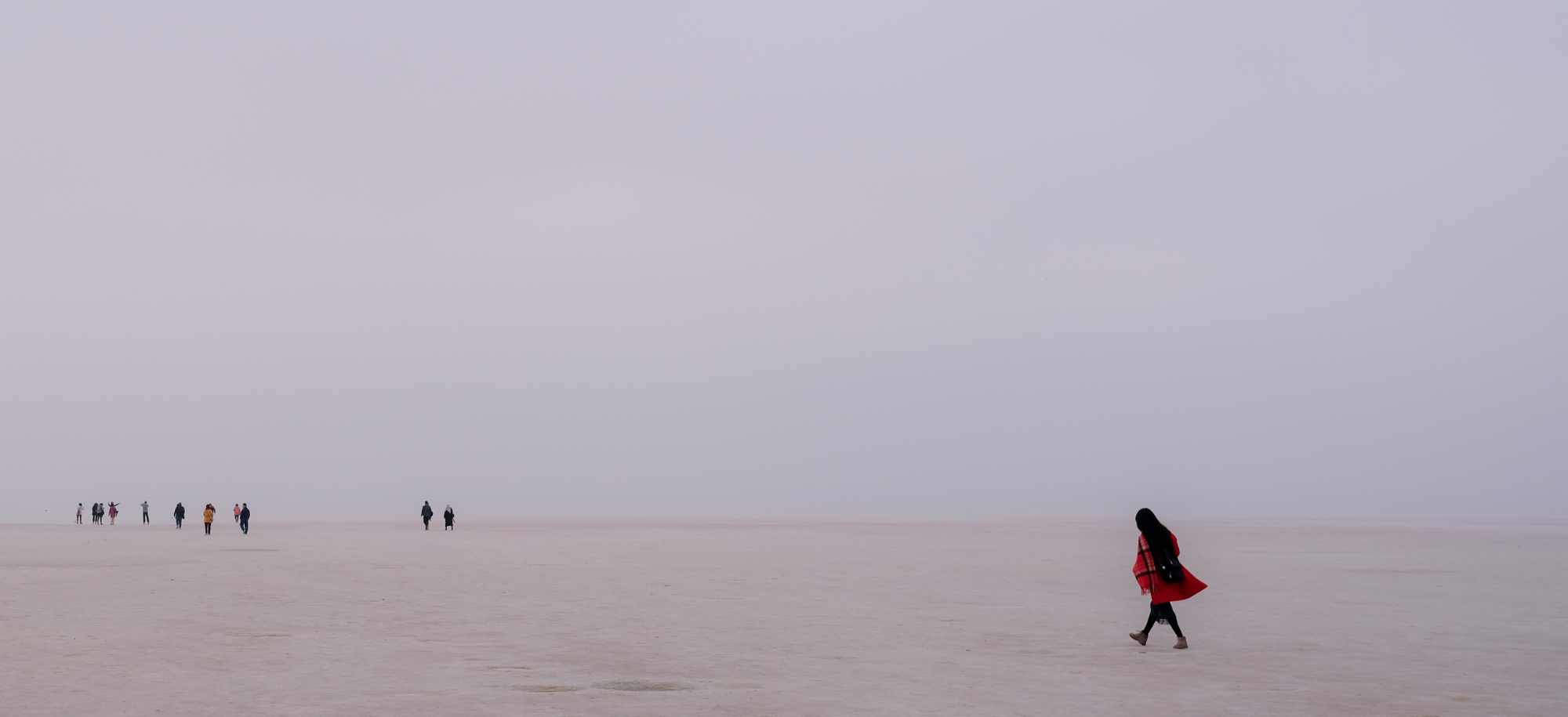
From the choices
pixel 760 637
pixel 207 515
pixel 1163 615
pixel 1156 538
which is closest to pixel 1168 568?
pixel 1156 538

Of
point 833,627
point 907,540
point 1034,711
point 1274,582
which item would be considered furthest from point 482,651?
point 907,540

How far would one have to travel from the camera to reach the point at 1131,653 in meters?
16.5

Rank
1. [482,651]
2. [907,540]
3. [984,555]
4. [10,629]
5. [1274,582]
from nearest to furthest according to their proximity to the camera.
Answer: [482,651], [10,629], [1274,582], [984,555], [907,540]

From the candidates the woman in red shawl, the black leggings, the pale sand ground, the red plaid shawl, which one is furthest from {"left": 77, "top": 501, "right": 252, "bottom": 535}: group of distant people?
the black leggings

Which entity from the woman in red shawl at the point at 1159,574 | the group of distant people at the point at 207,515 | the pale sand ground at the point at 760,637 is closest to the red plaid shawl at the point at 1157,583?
the woman in red shawl at the point at 1159,574

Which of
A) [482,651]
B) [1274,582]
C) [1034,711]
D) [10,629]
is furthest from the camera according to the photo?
[1274,582]

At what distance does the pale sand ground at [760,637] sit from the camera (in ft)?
41.9

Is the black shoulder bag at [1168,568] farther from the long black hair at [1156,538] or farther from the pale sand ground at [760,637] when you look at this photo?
the pale sand ground at [760,637]

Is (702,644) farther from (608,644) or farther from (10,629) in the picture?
(10,629)

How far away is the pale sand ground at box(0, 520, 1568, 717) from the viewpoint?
41.9 feet

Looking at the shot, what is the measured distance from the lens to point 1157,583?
17.1 metres

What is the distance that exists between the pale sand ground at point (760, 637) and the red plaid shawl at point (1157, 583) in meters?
0.73

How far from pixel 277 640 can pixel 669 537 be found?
39.4 m

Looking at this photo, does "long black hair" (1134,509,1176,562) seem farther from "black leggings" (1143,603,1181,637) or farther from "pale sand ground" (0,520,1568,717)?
"pale sand ground" (0,520,1568,717)
